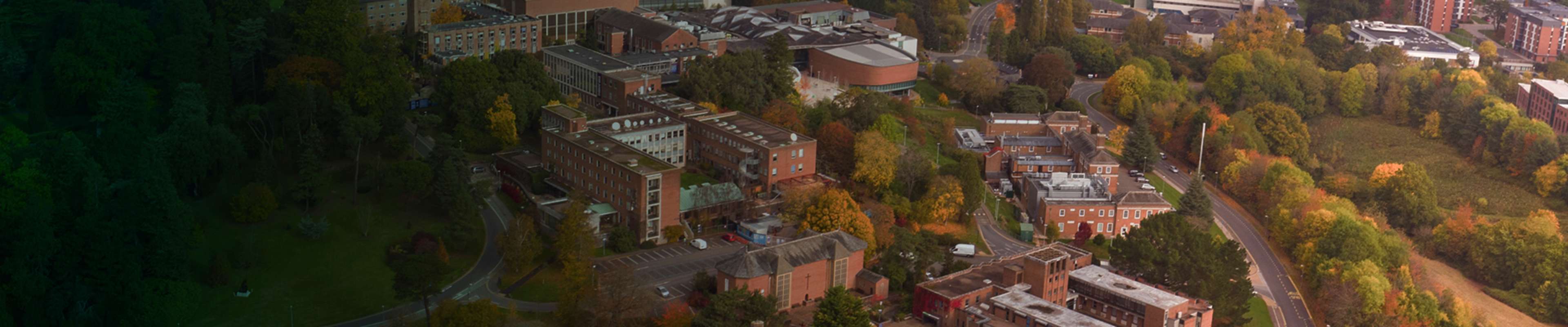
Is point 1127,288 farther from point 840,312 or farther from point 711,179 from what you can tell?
point 711,179

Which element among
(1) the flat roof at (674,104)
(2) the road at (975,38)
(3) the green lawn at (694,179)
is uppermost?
(1) the flat roof at (674,104)

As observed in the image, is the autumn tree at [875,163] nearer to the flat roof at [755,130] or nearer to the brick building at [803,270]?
the flat roof at [755,130]

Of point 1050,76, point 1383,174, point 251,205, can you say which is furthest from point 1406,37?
point 251,205

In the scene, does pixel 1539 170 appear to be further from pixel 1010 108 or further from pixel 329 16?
pixel 329 16

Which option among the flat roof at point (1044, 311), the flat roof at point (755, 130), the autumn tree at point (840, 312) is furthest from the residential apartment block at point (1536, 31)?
the autumn tree at point (840, 312)

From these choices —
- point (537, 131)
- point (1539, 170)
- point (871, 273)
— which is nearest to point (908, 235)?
point (871, 273)

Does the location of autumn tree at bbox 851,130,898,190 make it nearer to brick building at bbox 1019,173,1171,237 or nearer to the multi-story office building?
brick building at bbox 1019,173,1171,237

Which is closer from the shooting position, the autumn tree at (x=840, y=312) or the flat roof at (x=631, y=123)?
the autumn tree at (x=840, y=312)

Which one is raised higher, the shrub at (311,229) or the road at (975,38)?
the road at (975,38)
